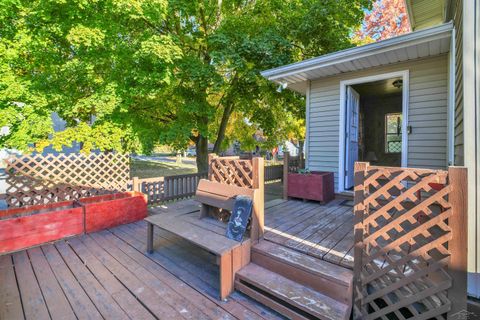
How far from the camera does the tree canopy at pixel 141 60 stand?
5012 mm

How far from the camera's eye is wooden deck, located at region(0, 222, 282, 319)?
2107 mm

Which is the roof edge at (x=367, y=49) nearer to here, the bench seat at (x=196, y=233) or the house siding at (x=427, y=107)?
the house siding at (x=427, y=107)

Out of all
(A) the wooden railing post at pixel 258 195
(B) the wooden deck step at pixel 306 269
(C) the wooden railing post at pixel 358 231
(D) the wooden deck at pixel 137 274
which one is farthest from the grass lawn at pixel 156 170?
(C) the wooden railing post at pixel 358 231

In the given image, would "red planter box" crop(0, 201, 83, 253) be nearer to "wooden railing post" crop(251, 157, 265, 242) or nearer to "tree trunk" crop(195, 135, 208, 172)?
"wooden railing post" crop(251, 157, 265, 242)

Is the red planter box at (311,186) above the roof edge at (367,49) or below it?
below

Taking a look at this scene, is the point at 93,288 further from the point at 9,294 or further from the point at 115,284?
the point at 9,294

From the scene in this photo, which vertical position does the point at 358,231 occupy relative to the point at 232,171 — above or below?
below

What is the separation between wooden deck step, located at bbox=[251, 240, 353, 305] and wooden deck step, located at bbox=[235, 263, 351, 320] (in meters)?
0.04

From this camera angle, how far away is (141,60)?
5.79 metres

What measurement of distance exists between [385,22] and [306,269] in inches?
715

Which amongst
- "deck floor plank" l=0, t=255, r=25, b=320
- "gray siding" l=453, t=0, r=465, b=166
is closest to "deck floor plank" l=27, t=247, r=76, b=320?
"deck floor plank" l=0, t=255, r=25, b=320

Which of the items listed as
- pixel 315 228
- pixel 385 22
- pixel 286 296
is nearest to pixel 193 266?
pixel 286 296

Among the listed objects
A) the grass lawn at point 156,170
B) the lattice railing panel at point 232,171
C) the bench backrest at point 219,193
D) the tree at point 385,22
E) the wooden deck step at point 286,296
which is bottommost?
the wooden deck step at point 286,296

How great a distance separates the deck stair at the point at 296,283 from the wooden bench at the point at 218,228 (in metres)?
0.13
